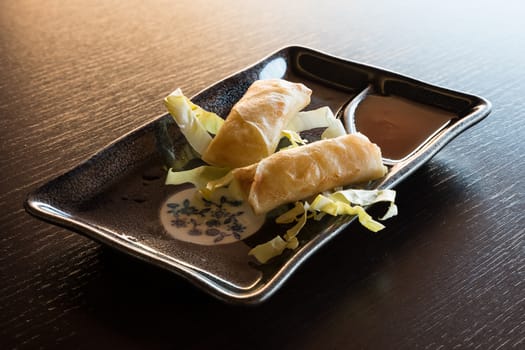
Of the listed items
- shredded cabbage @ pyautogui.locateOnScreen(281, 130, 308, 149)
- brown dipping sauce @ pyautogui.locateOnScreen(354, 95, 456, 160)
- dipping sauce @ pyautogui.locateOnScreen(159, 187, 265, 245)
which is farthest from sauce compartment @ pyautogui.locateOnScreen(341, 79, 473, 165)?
dipping sauce @ pyautogui.locateOnScreen(159, 187, 265, 245)

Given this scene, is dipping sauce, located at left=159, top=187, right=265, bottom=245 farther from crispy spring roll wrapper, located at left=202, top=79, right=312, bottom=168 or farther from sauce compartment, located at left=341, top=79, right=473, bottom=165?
sauce compartment, located at left=341, top=79, right=473, bottom=165

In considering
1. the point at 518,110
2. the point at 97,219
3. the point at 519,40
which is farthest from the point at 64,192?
the point at 519,40

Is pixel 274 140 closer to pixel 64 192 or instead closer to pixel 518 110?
pixel 64 192

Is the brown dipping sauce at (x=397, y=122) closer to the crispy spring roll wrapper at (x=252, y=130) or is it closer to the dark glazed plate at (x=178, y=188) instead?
the dark glazed plate at (x=178, y=188)

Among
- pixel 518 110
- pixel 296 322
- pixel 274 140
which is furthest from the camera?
pixel 518 110

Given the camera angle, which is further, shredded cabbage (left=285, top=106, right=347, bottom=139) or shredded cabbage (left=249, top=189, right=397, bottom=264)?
shredded cabbage (left=285, top=106, right=347, bottom=139)
